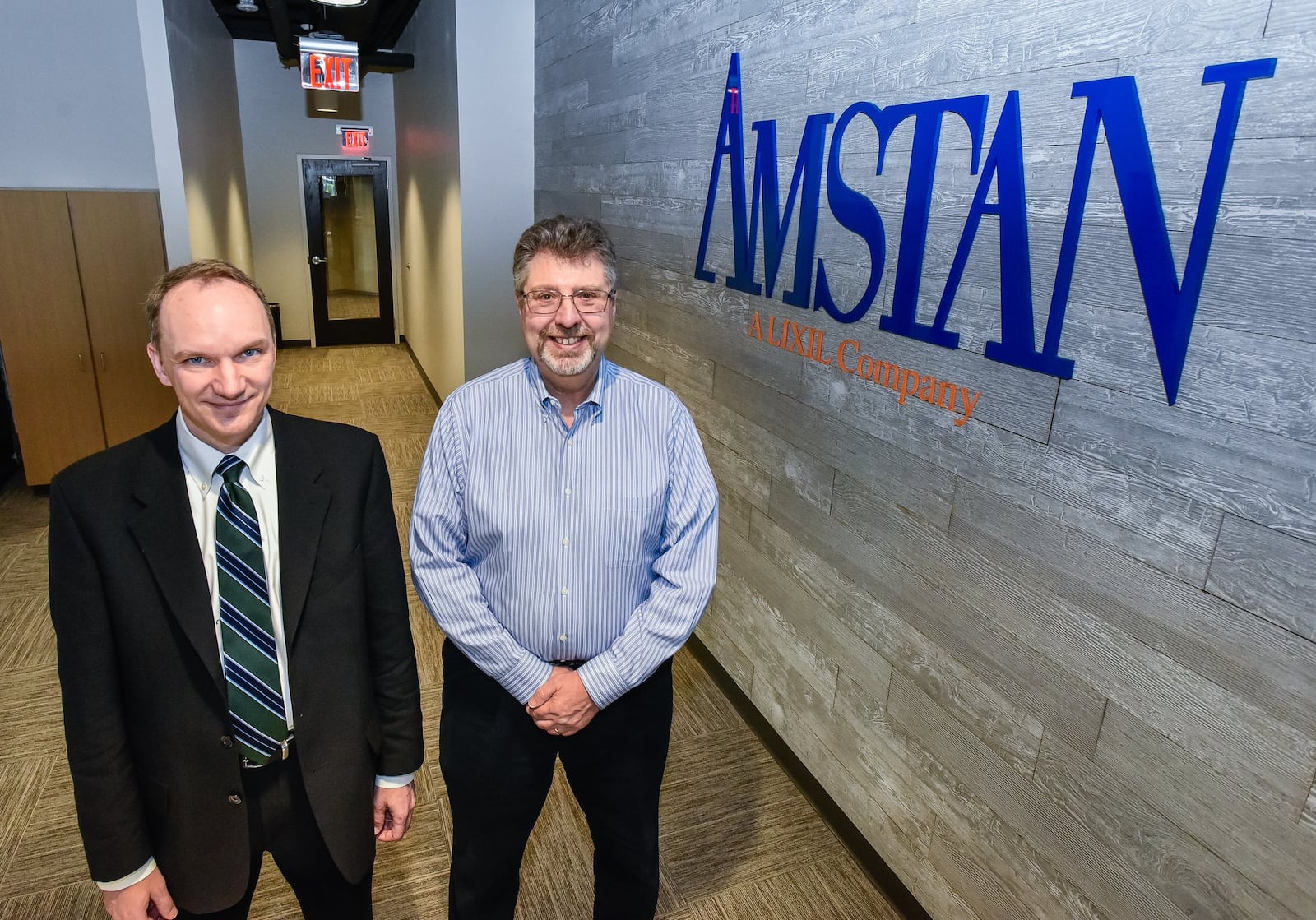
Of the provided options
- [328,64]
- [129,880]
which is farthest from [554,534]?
[328,64]

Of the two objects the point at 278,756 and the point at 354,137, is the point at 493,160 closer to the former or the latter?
the point at 354,137

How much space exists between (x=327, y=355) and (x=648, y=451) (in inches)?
344

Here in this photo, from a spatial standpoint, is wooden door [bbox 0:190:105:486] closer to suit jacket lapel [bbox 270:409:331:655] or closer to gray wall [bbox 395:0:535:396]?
gray wall [bbox 395:0:535:396]

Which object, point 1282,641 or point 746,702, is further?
point 746,702

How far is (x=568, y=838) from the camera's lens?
8.20 feet

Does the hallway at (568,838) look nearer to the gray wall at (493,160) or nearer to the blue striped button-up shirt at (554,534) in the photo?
the blue striped button-up shirt at (554,534)

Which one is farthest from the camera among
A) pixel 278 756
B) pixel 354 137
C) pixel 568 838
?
pixel 354 137

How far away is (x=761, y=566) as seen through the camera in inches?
115

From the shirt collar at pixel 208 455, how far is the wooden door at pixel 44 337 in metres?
4.54

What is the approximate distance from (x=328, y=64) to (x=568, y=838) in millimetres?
5761

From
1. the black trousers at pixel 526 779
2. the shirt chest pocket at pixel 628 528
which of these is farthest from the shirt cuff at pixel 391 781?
the shirt chest pocket at pixel 628 528

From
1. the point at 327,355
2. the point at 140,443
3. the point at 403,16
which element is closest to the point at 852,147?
the point at 140,443

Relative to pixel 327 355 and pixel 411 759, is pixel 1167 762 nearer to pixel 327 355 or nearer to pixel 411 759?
pixel 411 759

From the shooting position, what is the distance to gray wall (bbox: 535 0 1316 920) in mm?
1305
